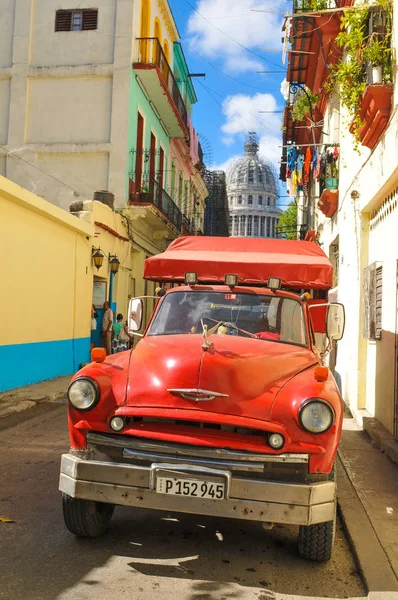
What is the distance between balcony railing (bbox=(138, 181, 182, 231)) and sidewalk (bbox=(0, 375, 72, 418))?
841 cm

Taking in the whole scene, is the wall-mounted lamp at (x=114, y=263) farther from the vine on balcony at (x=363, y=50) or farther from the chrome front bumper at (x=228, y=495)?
the chrome front bumper at (x=228, y=495)

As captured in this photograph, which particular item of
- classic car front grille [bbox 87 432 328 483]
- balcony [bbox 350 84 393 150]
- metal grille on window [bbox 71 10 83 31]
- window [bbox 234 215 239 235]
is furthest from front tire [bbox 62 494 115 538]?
window [bbox 234 215 239 235]

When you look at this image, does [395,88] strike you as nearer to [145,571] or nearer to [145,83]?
[145,571]

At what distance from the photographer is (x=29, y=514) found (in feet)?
15.1

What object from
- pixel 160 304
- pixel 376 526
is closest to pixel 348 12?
pixel 160 304

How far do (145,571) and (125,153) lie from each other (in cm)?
1631

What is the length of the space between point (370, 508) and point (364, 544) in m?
0.89

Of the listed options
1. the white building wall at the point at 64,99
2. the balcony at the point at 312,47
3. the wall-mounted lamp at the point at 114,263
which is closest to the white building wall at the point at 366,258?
the balcony at the point at 312,47

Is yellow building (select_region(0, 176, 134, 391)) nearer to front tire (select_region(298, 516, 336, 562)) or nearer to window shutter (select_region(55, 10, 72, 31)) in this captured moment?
window shutter (select_region(55, 10, 72, 31))

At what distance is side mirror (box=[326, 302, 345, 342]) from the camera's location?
17.5 ft

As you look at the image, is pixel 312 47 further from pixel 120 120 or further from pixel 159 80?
pixel 159 80

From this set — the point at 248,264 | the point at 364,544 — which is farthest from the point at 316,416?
the point at 248,264

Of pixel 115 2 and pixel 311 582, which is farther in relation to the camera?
pixel 115 2

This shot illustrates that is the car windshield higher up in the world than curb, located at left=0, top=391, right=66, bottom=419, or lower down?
higher up
